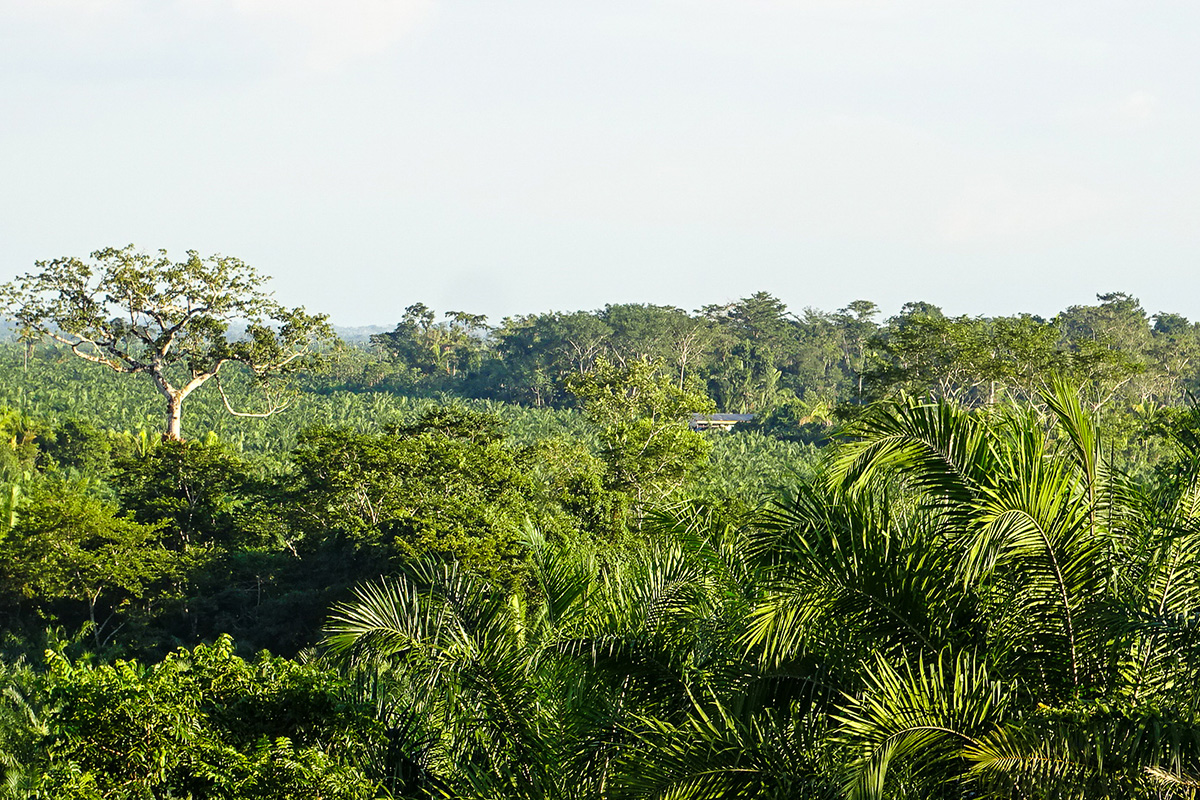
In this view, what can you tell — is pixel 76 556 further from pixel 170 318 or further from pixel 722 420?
pixel 722 420

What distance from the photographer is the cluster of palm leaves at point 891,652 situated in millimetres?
4574

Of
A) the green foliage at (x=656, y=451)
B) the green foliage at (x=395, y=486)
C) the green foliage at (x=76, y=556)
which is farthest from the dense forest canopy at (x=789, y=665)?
the green foliage at (x=656, y=451)

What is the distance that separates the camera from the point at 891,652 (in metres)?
5.32

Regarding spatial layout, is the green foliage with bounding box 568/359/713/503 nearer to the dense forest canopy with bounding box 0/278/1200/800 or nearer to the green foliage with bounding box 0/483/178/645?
the green foliage with bounding box 0/483/178/645

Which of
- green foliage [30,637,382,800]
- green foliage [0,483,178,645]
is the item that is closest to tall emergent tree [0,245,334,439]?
green foliage [0,483,178,645]

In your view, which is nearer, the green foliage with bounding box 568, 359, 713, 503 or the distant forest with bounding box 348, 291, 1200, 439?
the green foliage with bounding box 568, 359, 713, 503

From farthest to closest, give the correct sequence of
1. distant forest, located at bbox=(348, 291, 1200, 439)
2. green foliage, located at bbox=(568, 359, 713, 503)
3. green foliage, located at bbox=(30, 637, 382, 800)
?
distant forest, located at bbox=(348, 291, 1200, 439) → green foliage, located at bbox=(568, 359, 713, 503) → green foliage, located at bbox=(30, 637, 382, 800)

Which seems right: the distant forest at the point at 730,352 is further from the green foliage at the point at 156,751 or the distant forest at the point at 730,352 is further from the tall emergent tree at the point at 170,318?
the green foliage at the point at 156,751

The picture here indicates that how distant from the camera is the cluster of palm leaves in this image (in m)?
4.57

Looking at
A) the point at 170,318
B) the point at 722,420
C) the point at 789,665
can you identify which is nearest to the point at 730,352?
Answer: the point at 722,420

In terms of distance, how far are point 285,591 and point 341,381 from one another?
187 feet

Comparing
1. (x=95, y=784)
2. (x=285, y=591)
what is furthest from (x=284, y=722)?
(x=285, y=591)

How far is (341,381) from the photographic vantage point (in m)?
78.6

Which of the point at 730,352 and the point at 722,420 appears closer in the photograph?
the point at 722,420
